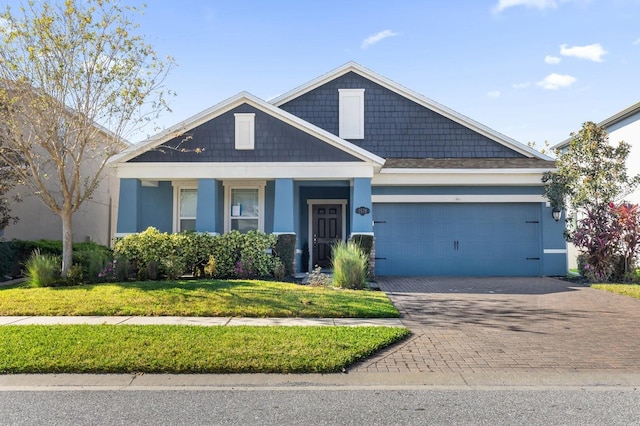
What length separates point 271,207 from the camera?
15891 mm

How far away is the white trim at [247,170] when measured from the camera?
14359 mm

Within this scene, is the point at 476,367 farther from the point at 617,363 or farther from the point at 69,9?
the point at 69,9

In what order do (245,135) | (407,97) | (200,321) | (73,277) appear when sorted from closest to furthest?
(200,321)
(73,277)
(245,135)
(407,97)

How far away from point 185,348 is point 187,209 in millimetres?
10191

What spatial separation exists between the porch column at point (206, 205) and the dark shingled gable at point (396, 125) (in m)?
5.23

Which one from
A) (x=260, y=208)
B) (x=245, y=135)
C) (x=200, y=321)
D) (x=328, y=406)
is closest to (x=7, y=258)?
(x=260, y=208)

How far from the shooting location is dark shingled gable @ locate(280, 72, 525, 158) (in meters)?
17.7

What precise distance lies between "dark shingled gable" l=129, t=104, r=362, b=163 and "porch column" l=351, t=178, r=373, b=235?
0.77m

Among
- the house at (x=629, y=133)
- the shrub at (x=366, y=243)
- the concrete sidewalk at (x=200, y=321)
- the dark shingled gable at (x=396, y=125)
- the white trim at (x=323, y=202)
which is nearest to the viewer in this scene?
the concrete sidewalk at (x=200, y=321)

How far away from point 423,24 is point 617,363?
9.70m

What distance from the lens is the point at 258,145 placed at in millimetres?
14477

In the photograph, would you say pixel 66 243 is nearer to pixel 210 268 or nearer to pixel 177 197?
pixel 210 268

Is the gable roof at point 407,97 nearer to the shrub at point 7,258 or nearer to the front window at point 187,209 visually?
the front window at point 187,209

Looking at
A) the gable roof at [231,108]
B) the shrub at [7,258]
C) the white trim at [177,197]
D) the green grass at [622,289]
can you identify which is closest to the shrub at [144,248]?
the white trim at [177,197]
